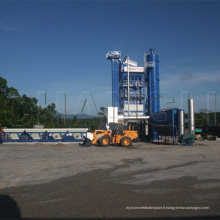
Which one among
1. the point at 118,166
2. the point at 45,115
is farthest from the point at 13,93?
the point at 118,166

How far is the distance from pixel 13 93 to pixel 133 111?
77.0 ft

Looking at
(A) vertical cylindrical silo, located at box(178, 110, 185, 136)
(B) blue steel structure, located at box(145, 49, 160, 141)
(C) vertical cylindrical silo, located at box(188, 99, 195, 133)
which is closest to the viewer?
(A) vertical cylindrical silo, located at box(178, 110, 185, 136)

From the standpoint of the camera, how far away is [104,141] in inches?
906

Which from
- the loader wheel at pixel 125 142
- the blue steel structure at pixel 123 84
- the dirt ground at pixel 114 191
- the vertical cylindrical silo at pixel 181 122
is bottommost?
the dirt ground at pixel 114 191

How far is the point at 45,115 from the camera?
5309cm

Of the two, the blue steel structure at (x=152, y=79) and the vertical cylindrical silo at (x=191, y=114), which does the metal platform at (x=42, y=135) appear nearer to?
the vertical cylindrical silo at (x=191, y=114)

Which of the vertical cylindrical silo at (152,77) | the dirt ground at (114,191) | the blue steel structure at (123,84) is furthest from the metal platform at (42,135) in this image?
the vertical cylindrical silo at (152,77)

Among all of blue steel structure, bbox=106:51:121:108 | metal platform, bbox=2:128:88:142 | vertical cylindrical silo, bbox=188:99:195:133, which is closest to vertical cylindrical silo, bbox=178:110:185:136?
vertical cylindrical silo, bbox=188:99:195:133

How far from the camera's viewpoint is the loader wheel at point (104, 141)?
22859 mm

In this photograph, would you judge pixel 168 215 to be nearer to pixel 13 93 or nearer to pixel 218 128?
pixel 218 128

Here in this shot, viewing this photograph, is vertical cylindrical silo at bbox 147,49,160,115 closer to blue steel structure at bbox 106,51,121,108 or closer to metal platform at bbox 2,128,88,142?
blue steel structure at bbox 106,51,121,108

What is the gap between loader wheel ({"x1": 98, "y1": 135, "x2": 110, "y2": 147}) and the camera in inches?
900

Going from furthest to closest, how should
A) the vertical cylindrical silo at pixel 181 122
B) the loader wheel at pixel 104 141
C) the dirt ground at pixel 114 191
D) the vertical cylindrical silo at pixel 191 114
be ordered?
the vertical cylindrical silo at pixel 191 114
the vertical cylindrical silo at pixel 181 122
the loader wheel at pixel 104 141
the dirt ground at pixel 114 191

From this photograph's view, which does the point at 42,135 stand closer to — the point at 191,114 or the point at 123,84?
the point at 191,114
